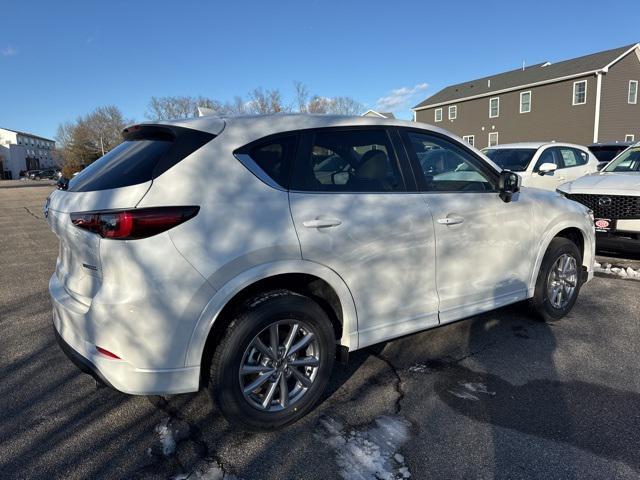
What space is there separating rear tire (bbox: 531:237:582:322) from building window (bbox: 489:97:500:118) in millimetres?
32874

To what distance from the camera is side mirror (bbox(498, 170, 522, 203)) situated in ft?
11.5

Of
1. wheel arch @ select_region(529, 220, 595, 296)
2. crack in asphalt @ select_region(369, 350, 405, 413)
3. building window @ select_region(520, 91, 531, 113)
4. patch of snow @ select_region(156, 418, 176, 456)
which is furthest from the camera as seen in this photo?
building window @ select_region(520, 91, 531, 113)

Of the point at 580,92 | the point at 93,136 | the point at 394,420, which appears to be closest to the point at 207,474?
the point at 394,420

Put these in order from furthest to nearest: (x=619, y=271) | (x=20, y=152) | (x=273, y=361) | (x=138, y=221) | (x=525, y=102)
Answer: (x=20, y=152), (x=525, y=102), (x=619, y=271), (x=273, y=361), (x=138, y=221)

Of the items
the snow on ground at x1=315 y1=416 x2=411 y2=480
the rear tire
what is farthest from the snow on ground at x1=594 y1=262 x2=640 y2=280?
the snow on ground at x1=315 y1=416 x2=411 y2=480

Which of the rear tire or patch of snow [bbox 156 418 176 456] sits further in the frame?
the rear tire

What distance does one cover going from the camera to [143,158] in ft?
8.21

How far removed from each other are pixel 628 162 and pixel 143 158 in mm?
7609

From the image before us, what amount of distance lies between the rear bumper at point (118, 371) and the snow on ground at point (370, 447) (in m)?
0.85

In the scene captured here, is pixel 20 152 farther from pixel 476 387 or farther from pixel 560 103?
pixel 476 387

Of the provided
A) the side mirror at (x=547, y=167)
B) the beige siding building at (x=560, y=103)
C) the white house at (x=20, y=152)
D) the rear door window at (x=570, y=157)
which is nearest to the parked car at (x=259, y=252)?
the side mirror at (x=547, y=167)

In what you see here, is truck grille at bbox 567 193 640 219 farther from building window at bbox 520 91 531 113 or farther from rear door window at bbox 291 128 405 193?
building window at bbox 520 91 531 113

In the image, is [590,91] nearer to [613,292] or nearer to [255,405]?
[613,292]

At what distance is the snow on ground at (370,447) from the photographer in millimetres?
2318
